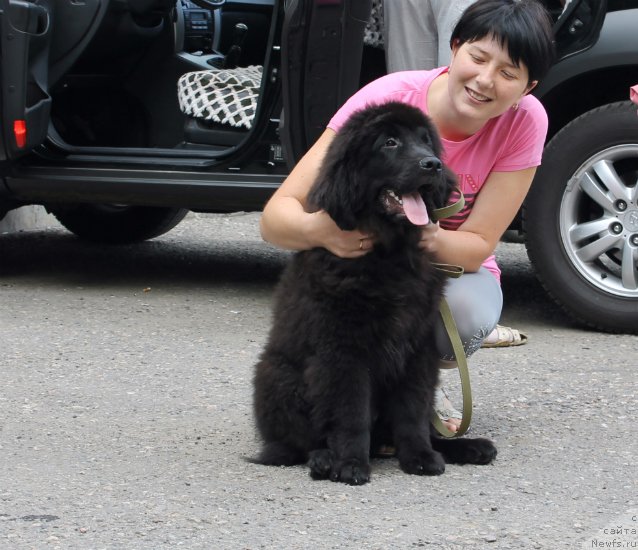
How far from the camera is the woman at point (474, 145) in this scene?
360 cm

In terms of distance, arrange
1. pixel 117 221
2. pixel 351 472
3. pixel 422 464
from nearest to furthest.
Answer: pixel 351 472 → pixel 422 464 → pixel 117 221

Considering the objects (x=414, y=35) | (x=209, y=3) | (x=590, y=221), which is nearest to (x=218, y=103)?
(x=209, y=3)

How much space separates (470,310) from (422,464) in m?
0.58

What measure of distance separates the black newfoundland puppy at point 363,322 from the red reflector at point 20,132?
259 cm

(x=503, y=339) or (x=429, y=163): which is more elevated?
(x=429, y=163)

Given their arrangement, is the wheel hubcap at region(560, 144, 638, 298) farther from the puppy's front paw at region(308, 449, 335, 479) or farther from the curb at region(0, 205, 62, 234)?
the curb at region(0, 205, 62, 234)

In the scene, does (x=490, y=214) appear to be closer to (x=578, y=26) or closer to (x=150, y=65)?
(x=578, y=26)

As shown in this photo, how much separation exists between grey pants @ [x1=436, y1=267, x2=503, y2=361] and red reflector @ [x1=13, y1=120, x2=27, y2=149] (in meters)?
2.76

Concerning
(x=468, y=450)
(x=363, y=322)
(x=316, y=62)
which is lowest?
(x=468, y=450)

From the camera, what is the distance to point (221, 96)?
603cm

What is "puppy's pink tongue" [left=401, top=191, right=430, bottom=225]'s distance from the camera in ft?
10.9

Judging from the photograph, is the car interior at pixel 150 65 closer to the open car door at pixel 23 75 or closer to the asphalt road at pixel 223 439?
the open car door at pixel 23 75

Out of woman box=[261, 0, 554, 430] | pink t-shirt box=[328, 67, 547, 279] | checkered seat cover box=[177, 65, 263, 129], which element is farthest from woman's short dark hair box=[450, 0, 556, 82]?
checkered seat cover box=[177, 65, 263, 129]

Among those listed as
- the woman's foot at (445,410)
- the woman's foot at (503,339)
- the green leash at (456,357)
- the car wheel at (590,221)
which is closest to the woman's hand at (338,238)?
the green leash at (456,357)
